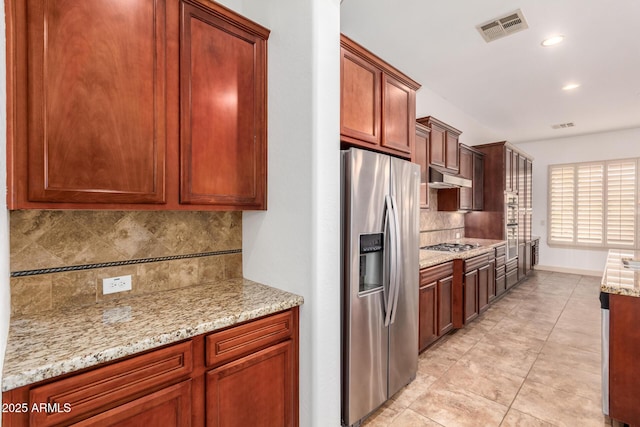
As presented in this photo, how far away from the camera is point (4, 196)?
44.9 inches

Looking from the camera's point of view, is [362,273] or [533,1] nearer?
[362,273]

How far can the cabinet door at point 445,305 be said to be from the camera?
3100mm

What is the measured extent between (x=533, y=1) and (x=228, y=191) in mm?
2762

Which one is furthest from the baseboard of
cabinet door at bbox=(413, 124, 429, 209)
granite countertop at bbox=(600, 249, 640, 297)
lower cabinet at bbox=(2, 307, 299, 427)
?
lower cabinet at bbox=(2, 307, 299, 427)

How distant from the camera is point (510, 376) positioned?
2.64m

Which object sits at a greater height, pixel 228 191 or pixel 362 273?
pixel 228 191

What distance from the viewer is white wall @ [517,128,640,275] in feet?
20.5

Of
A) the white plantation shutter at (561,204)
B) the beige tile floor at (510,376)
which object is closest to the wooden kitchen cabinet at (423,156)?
the beige tile floor at (510,376)

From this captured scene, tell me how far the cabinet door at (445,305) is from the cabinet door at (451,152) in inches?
60.8

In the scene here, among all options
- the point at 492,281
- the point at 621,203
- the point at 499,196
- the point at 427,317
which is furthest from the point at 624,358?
the point at 621,203

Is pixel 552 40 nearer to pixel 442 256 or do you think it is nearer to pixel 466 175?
pixel 466 175

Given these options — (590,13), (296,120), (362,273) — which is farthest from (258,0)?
(590,13)

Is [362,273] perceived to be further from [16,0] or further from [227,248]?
[16,0]

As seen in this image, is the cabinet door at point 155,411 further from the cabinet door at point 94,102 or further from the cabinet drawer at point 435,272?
the cabinet drawer at point 435,272
